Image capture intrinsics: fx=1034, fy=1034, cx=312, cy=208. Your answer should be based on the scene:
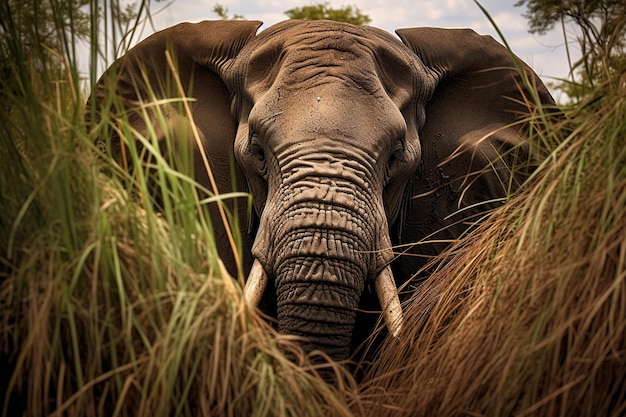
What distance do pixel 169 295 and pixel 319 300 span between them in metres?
0.99

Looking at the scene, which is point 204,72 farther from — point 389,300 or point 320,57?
point 389,300

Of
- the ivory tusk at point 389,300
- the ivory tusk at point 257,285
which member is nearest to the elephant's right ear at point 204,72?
the ivory tusk at point 257,285

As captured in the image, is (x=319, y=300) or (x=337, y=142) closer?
(x=319, y=300)

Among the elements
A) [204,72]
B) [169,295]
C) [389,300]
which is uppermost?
[204,72]

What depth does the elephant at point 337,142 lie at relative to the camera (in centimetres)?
329

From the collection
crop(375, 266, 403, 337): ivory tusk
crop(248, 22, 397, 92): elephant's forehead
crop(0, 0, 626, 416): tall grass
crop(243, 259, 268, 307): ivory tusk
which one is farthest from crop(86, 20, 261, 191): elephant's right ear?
crop(0, 0, 626, 416): tall grass

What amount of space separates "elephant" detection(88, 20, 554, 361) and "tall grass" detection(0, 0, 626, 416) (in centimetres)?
25

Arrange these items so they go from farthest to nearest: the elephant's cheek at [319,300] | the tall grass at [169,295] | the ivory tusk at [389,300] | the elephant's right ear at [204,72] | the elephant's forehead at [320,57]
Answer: the elephant's right ear at [204,72]
the elephant's forehead at [320,57]
the ivory tusk at [389,300]
the elephant's cheek at [319,300]
the tall grass at [169,295]

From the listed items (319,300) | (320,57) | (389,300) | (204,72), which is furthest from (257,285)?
(204,72)

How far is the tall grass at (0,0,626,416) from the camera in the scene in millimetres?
2225

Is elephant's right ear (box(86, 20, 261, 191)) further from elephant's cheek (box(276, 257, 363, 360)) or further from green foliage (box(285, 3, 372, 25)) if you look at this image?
green foliage (box(285, 3, 372, 25))

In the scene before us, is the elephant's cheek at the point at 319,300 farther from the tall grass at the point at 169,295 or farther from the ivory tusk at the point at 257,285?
the tall grass at the point at 169,295

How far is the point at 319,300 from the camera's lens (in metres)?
3.24

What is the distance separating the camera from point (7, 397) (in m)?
2.21
